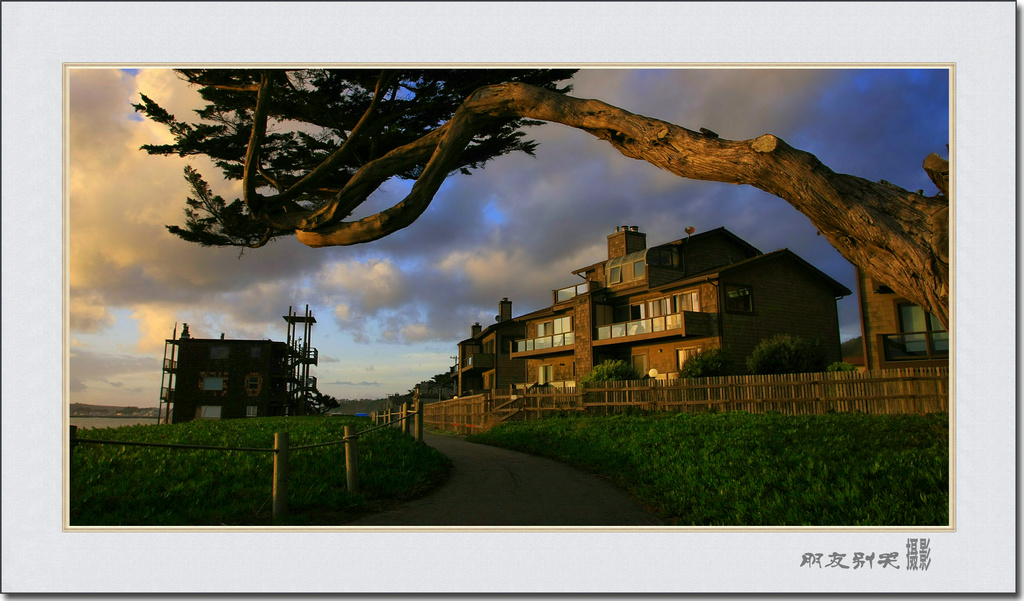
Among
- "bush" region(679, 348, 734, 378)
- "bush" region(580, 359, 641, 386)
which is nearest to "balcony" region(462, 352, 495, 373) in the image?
"bush" region(580, 359, 641, 386)

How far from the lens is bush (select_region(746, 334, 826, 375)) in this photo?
23031 mm

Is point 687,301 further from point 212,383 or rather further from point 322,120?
point 212,383

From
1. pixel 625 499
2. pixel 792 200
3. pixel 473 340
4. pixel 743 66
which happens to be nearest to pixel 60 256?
pixel 792 200

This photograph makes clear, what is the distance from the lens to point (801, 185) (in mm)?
3463

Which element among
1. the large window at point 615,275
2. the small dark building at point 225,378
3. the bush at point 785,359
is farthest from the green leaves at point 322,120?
the small dark building at point 225,378

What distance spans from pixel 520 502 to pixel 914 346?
1867 cm

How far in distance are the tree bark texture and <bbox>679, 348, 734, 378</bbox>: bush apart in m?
21.2

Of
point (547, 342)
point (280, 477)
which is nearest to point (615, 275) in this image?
point (547, 342)

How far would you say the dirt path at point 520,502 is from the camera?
283 inches

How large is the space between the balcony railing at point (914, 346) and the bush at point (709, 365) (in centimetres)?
587

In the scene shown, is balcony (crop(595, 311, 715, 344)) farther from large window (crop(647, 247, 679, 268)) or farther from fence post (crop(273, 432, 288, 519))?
fence post (crop(273, 432, 288, 519))

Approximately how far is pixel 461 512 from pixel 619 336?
81.5 ft

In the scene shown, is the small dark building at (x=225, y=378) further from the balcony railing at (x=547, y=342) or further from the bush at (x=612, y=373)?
the bush at (x=612, y=373)

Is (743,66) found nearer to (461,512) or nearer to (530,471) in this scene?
(461,512)
